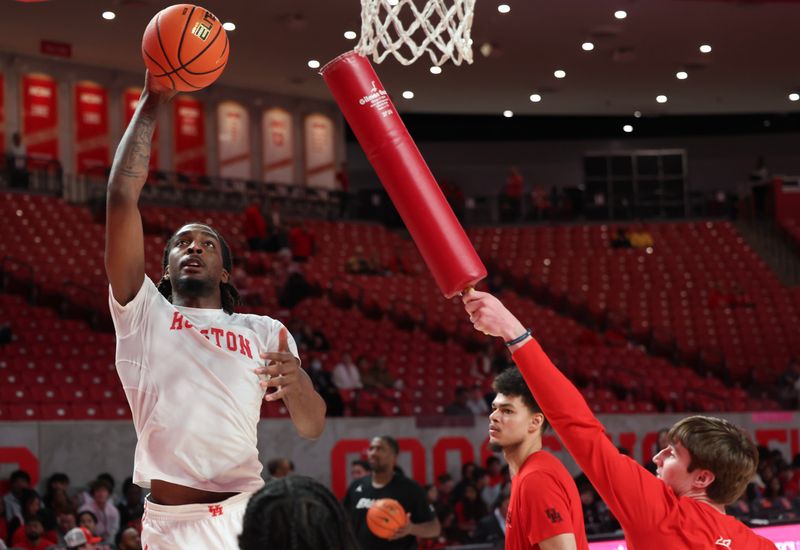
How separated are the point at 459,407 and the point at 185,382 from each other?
1106 cm

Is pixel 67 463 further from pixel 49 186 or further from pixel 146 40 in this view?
pixel 49 186

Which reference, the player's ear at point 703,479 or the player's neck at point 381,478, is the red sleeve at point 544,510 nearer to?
the player's ear at point 703,479

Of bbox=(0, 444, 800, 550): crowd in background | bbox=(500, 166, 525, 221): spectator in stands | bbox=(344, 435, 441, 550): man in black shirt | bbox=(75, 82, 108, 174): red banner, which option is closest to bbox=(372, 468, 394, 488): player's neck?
bbox=(344, 435, 441, 550): man in black shirt

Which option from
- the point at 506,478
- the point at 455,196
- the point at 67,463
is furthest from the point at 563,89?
the point at 67,463

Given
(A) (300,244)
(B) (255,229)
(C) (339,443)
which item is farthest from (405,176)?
(A) (300,244)

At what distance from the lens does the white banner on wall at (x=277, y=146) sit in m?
26.1

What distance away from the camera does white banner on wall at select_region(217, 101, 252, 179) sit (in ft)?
83.3

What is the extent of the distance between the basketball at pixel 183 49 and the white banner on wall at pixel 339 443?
26.9 ft

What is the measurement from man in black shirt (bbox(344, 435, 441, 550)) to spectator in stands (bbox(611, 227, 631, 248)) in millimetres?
17519

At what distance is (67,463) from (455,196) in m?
15.4

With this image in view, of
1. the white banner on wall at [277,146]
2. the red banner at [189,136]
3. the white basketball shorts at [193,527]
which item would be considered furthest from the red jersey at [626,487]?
the white banner on wall at [277,146]

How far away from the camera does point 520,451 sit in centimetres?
467

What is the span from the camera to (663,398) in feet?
56.2

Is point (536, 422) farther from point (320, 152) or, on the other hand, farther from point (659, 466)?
point (320, 152)
